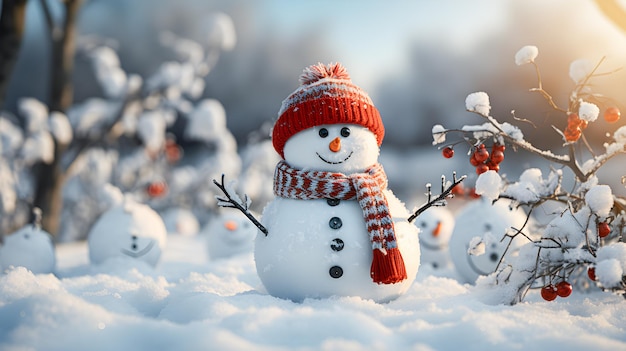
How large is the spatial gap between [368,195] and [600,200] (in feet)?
3.77

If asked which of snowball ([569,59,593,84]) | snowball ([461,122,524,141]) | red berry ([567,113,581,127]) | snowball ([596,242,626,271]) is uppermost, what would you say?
snowball ([569,59,593,84])

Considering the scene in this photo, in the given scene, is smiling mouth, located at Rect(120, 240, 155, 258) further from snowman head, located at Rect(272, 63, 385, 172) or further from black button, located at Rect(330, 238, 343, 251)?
black button, located at Rect(330, 238, 343, 251)

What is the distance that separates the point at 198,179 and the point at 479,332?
8260mm

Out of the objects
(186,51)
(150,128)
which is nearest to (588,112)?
(150,128)

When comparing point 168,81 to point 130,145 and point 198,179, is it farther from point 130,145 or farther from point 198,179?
point 130,145

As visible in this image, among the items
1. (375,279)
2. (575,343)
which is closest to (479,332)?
(575,343)

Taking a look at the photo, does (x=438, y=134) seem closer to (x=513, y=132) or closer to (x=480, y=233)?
(x=513, y=132)

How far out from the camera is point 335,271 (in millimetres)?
2996

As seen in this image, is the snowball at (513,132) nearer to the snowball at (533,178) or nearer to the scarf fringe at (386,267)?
the snowball at (533,178)

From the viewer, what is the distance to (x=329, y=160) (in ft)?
10.4

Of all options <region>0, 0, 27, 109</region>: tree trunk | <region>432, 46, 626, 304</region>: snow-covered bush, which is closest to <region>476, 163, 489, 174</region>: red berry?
<region>432, 46, 626, 304</region>: snow-covered bush

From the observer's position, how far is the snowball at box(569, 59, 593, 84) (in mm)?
3004

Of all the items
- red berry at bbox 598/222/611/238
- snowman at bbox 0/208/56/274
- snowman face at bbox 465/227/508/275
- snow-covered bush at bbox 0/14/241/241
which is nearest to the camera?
red berry at bbox 598/222/611/238

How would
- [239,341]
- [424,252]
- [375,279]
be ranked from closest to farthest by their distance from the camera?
1. [239,341]
2. [375,279]
3. [424,252]
